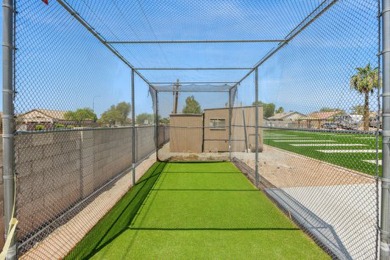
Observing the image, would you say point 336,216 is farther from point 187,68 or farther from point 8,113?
point 187,68

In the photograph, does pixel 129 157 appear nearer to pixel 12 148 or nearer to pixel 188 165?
pixel 188 165

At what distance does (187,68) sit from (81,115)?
347 cm

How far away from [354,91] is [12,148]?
239 centimetres

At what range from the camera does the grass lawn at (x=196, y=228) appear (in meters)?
2.63

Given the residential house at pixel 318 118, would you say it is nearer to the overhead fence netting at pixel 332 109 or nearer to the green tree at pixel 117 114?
the overhead fence netting at pixel 332 109

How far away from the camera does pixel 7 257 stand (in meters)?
1.67

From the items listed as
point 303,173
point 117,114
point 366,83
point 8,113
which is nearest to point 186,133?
point 117,114

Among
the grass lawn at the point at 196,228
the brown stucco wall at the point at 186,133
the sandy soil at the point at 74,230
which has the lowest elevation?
the grass lawn at the point at 196,228

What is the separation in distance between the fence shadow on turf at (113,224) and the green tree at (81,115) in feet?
4.10

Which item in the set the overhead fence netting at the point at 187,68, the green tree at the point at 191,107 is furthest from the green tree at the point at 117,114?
the green tree at the point at 191,107

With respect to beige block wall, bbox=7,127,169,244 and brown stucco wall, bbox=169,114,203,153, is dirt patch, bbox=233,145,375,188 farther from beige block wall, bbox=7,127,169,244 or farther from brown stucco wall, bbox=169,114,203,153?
brown stucco wall, bbox=169,114,203,153

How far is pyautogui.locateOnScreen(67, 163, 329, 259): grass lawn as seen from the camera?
2633 millimetres

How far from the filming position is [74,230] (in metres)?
3.13

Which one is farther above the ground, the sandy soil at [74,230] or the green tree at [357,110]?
the green tree at [357,110]
